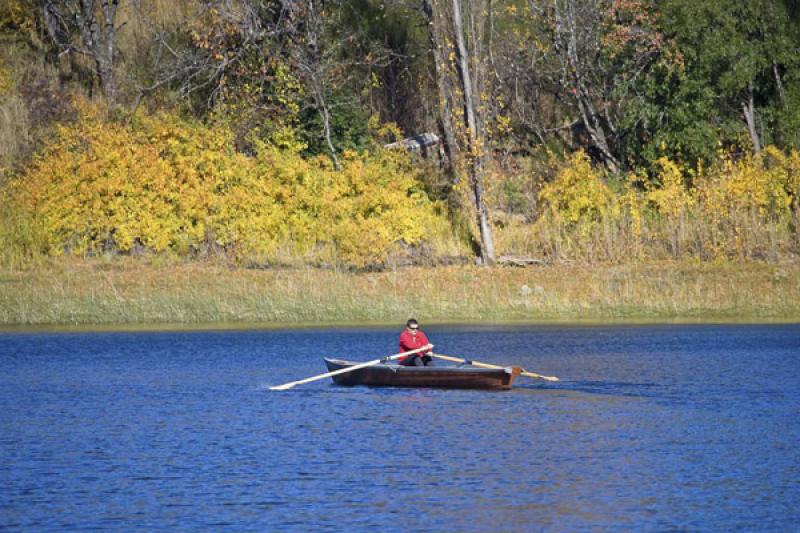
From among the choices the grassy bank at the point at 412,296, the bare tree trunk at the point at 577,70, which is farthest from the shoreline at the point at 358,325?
the bare tree trunk at the point at 577,70

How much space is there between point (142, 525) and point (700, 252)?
34.9 m

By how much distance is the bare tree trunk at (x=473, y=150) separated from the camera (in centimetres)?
5362

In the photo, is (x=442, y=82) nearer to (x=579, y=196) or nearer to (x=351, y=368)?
(x=579, y=196)

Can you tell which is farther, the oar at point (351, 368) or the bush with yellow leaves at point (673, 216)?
the bush with yellow leaves at point (673, 216)

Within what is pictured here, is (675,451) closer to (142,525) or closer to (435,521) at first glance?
(435,521)

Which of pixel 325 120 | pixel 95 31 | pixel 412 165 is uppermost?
pixel 95 31

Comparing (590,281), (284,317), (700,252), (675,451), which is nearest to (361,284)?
(284,317)

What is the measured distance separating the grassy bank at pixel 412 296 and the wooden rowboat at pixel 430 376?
15335mm

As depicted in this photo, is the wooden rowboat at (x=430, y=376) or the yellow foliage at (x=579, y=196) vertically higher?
the yellow foliage at (x=579, y=196)

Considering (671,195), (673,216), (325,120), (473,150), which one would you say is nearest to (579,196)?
(671,195)

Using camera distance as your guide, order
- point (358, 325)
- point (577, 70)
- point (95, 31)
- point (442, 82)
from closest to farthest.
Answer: point (358, 325)
point (442, 82)
point (577, 70)
point (95, 31)

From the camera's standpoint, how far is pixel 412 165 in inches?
2324

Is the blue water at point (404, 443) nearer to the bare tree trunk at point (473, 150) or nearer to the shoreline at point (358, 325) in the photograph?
the shoreline at point (358, 325)

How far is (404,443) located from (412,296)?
76.6ft
